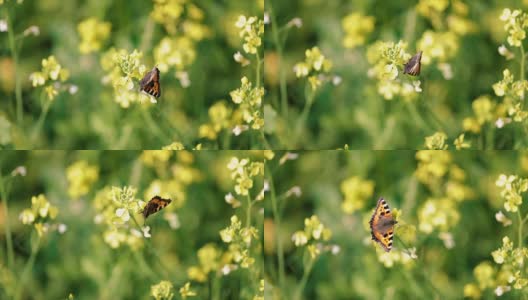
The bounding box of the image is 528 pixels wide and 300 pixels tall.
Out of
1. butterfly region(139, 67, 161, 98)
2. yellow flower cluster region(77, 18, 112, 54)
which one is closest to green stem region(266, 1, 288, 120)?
butterfly region(139, 67, 161, 98)

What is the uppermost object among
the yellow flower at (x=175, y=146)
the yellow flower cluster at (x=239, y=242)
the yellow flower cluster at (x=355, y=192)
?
the yellow flower at (x=175, y=146)

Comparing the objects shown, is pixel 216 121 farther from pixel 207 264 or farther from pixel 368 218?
pixel 368 218

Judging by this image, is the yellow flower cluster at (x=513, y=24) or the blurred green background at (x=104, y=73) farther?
the yellow flower cluster at (x=513, y=24)

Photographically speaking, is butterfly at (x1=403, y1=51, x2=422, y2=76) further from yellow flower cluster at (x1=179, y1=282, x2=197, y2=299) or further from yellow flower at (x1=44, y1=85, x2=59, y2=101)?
yellow flower at (x1=44, y1=85, x2=59, y2=101)

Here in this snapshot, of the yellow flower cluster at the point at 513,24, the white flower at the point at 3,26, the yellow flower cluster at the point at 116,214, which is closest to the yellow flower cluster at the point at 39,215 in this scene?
the yellow flower cluster at the point at 116,214

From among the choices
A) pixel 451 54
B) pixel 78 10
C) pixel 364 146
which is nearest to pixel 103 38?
pixel 78 10

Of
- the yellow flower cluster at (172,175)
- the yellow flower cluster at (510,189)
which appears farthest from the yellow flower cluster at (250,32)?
the yellow flower cluster at (510,189)

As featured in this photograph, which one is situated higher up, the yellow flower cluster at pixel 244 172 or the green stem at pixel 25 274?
the yellow flower cluster at pixel 244 172

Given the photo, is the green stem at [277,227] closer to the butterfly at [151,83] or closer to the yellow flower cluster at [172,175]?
the yellow flower cluster at [172,175]
